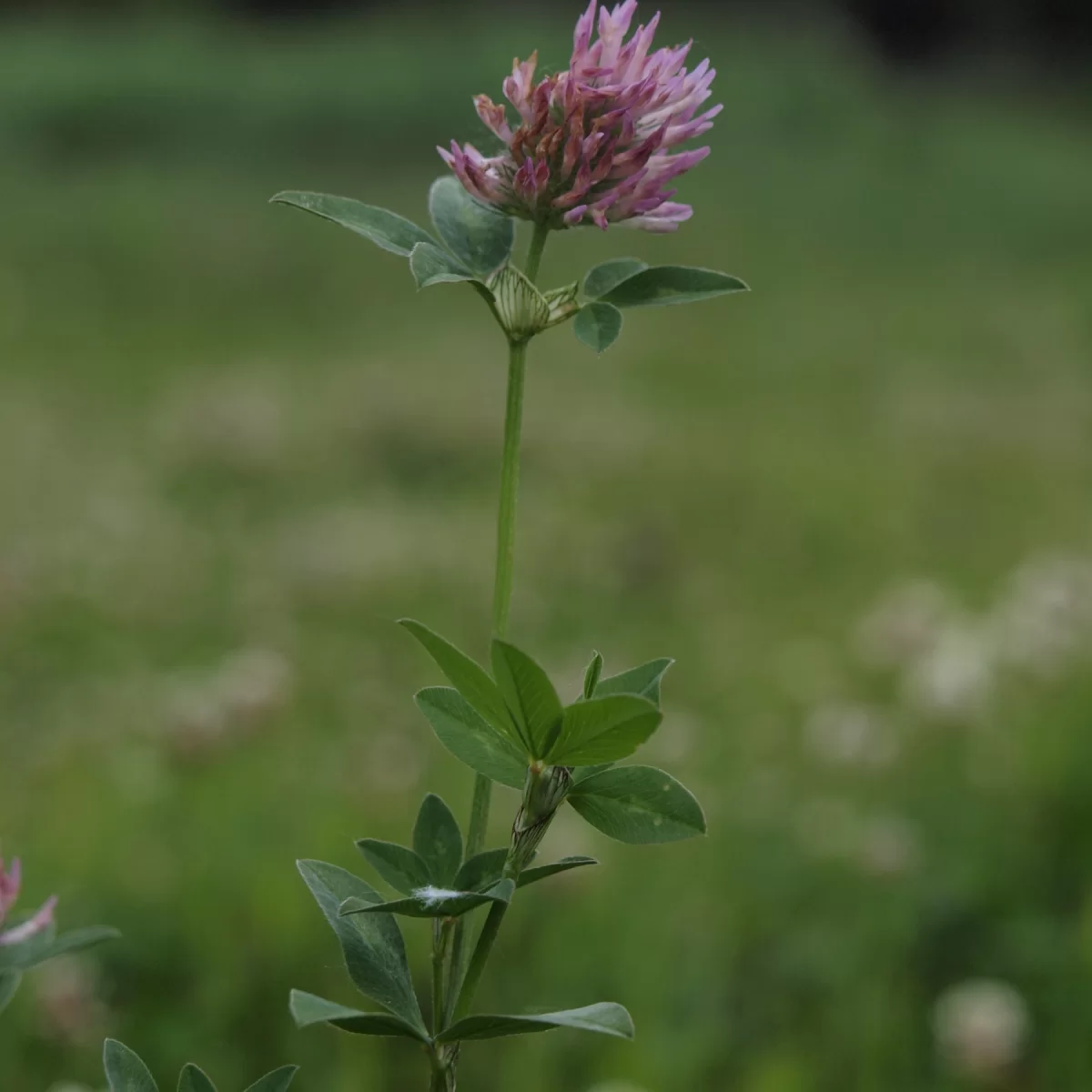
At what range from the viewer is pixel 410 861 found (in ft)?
1.48

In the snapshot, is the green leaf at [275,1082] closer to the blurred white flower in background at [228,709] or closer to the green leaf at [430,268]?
the green leaf at [430,268]

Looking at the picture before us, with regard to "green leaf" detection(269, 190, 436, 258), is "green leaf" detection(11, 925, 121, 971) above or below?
below

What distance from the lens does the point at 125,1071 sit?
423 millimetres

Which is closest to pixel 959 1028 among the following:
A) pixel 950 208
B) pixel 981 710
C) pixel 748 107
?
pixel 981 710

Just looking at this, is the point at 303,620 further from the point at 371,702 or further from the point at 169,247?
the point at 169,247

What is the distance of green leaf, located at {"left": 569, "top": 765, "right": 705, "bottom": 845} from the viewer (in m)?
0.41

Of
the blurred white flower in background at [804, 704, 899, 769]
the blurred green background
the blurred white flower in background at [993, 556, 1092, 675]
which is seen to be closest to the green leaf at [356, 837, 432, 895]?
the blurred green background

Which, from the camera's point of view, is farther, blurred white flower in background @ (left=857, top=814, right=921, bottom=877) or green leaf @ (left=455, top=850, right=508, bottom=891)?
blurred white flower in background @ (left=857, top=814, right=921, bottom=877)

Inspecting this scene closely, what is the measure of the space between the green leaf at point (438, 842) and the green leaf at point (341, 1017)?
7 centimetres

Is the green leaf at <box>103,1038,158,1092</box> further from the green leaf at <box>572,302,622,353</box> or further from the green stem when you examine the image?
the green leaf at <box>572,302,622,353</box>

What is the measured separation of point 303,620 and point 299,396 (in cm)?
145

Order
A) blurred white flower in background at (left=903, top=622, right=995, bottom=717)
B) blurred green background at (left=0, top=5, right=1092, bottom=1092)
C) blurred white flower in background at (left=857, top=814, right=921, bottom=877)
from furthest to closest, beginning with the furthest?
blurred white flower in background at (left=903, top=622, right=995, bottom=717), blurred white flower in background at (left=857, top=814, right=921, bottom=877), blurred green background at (left=0, top=5, right=1092, bottom=1092)

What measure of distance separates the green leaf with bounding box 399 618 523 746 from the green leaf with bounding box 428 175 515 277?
134mm

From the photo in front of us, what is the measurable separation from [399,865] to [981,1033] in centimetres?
91
